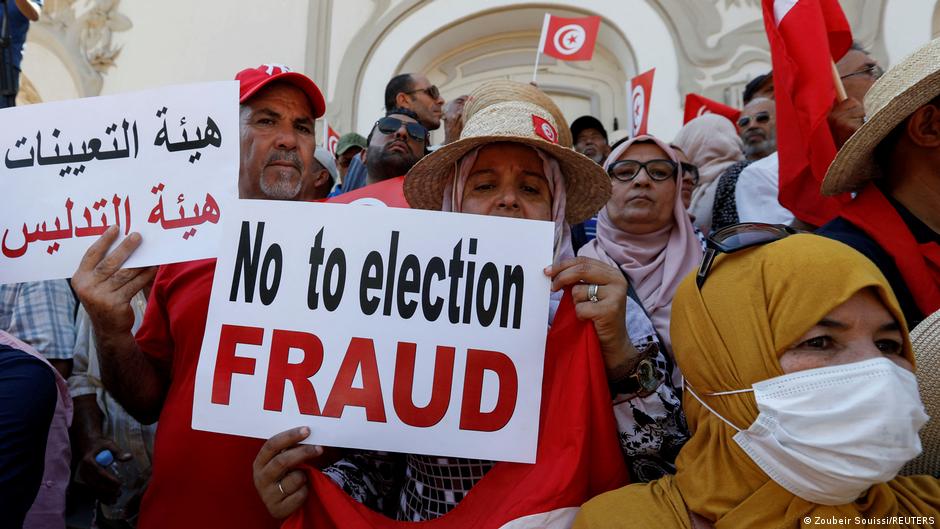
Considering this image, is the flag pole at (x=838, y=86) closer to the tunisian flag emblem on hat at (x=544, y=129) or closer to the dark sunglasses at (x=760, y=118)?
the tunisian flag emblem on hat at (x=544, y=129)

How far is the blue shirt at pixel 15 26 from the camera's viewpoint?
11.9 feet

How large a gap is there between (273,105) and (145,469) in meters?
1.35

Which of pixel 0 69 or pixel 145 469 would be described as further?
pixel 0 69

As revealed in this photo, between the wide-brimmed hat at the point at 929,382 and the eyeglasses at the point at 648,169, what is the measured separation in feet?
4.89

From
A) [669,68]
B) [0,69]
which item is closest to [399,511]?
[0,69]

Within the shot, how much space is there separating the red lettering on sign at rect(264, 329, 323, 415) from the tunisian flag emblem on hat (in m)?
0.76

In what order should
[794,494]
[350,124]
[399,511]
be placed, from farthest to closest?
[350,124], [399,511], [794,494]

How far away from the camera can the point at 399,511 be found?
1.65m

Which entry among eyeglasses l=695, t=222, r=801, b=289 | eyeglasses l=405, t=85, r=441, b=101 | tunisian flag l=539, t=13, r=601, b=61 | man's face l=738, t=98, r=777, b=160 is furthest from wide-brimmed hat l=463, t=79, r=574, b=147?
tunisian flag l=539, t=13, r=601, b=61

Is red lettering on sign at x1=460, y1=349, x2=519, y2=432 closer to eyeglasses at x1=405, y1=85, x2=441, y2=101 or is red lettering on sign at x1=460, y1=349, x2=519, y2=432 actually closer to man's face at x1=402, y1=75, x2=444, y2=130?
man's face at x1=402, y1=75, x2=444, y2=130

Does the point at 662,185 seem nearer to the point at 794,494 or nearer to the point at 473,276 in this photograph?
the point at 473,276

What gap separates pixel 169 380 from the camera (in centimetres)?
198

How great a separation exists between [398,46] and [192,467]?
7705mm

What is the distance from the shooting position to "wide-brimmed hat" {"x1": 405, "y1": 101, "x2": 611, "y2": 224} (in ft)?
5.89
